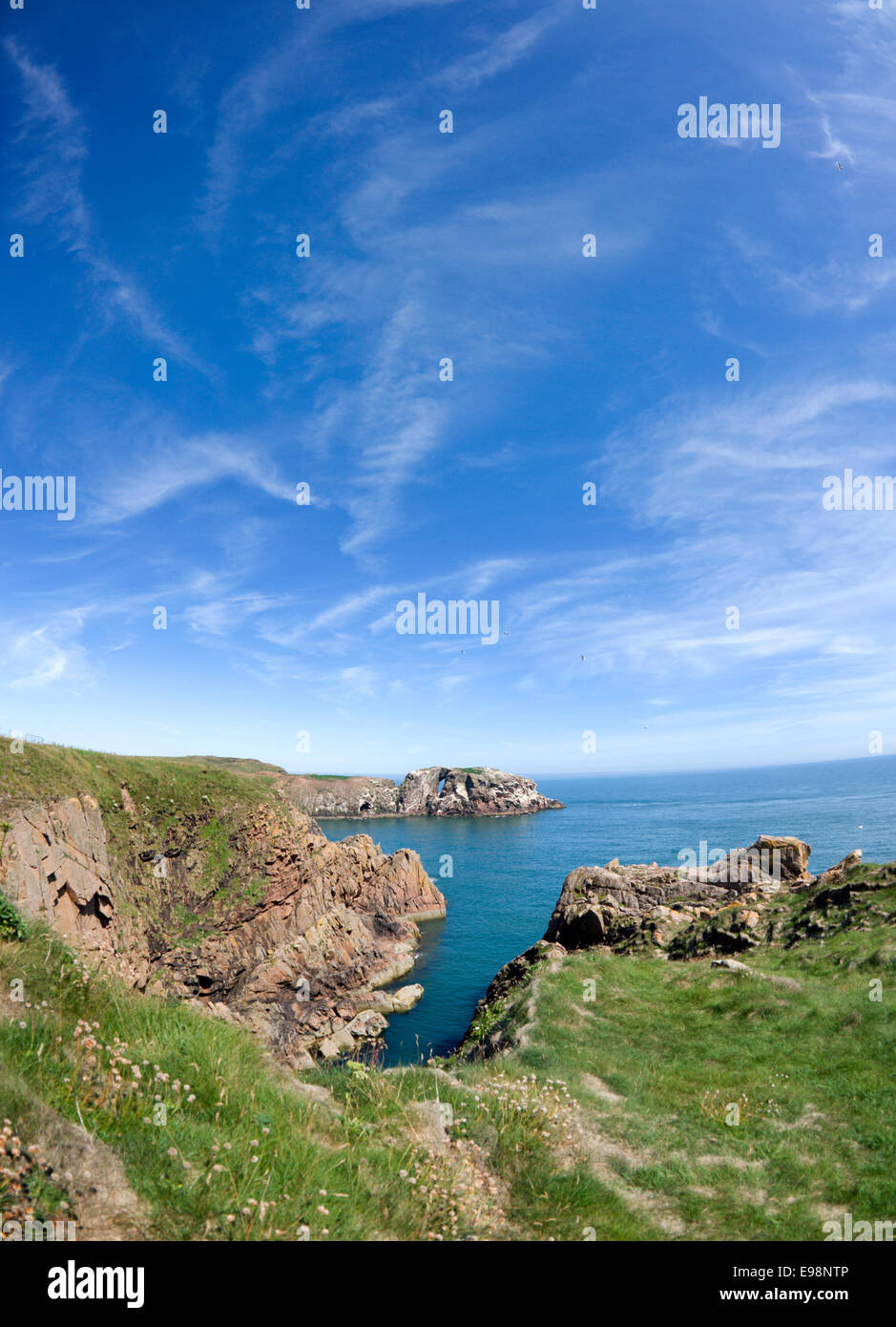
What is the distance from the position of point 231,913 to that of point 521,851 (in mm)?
83303

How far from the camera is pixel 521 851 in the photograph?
122500 mm

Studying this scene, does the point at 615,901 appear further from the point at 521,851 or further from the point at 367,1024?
the point at 521,851

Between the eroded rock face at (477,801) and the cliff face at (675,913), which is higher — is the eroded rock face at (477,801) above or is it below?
below

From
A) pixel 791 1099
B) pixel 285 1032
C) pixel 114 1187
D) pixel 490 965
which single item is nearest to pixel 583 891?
pixel 490 965

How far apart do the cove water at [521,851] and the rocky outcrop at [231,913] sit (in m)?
4.57

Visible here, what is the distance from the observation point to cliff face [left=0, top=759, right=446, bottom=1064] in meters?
34.8

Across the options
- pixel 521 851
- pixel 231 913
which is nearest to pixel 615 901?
pixel 231 913

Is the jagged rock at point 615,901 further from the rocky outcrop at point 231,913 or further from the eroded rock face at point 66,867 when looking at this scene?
the eroded rock face at point 66,867

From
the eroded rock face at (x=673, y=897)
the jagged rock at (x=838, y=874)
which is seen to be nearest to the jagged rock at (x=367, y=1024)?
the eroded rock face at (x=673, y=897)

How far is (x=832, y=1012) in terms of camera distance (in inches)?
668

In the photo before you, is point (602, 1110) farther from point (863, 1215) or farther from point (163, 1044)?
point (163, 1044)

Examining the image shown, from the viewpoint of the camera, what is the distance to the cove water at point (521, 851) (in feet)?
166

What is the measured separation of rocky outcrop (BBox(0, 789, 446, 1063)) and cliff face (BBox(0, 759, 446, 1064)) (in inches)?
4.1
